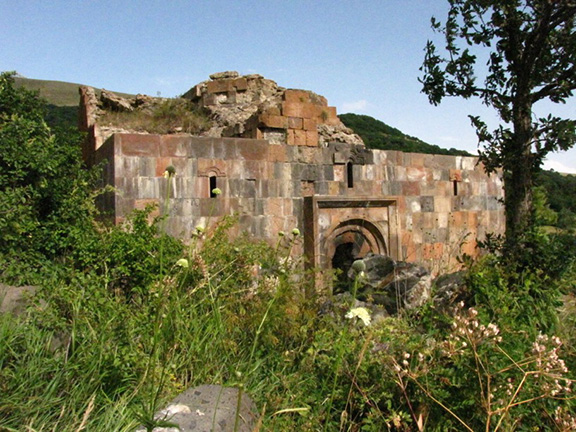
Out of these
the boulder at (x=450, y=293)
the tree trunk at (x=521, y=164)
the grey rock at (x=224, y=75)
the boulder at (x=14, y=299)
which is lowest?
the boulder at (x=450, y=293)

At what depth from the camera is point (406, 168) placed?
883cm

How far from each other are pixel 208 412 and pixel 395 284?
12.3 ft

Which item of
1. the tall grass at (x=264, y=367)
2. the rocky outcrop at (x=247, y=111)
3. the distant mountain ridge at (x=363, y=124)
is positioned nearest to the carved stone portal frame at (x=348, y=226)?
the rocky outcrop at (x=247, y=111)

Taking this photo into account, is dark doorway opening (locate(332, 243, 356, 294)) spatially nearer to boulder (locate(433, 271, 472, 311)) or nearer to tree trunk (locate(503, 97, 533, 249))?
boulder (locate(433, 271, 472, 311))

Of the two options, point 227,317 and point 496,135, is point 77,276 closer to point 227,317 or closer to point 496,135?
point 227,317

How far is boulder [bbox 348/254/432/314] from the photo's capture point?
539 cm

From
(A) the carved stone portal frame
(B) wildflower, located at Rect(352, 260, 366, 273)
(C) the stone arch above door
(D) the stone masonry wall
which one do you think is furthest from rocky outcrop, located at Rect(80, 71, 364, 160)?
(B) wildflower, located at Rect(352, 260, 366, 273)

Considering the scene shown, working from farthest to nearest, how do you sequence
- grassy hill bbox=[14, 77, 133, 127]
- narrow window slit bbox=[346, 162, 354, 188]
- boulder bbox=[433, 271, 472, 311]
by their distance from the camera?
grassy hill bbox=[14, 77, 133, 127] < narrow window slit bbox=[346, 162, 354, 188] < boulder bbox=[433, 271, 472, 311]

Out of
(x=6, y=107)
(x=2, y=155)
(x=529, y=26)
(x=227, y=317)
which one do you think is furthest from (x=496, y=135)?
(x=6, y=107)

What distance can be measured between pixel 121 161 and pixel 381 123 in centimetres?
3583

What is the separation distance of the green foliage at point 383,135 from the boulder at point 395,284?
23.1 metres

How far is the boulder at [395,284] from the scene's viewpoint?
5.39 metres

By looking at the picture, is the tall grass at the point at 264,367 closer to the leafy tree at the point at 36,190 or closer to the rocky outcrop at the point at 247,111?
the leafy tree at the point at 36,190

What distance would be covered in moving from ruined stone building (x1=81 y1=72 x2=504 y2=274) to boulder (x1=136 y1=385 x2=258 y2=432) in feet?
13.0
